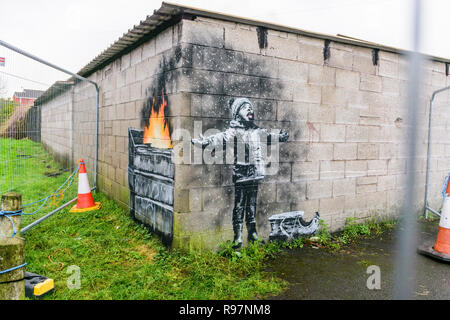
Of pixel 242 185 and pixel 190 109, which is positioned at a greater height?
pixel 190 109

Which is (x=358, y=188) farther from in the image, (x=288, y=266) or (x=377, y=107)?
(x=288, y=266)

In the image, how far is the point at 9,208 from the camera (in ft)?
10.8

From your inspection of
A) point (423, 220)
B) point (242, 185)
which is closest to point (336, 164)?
point (242, 185)

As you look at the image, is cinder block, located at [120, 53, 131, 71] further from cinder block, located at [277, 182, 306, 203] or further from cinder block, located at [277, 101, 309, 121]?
cinder block, located at [277, 182, 306, 203]

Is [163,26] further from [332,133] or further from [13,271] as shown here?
[13,271]

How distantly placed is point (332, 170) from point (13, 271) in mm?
4299

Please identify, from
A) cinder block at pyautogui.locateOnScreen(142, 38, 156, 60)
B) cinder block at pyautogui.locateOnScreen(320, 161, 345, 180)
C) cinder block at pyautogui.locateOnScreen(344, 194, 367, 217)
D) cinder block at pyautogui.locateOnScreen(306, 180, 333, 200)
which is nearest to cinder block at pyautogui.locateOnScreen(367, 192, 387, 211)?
cinder block at pyautogui.locateOnScreen(344, 194, 367, 217)

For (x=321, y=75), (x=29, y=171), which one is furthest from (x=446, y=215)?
(x=29, y=171)

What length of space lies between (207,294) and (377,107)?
170 inches

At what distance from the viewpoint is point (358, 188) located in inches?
211

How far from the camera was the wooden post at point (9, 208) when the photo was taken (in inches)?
129

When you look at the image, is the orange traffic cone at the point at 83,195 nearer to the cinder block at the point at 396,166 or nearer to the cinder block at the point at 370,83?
the cinder block at the point at 370,83

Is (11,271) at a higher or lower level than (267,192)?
lower
